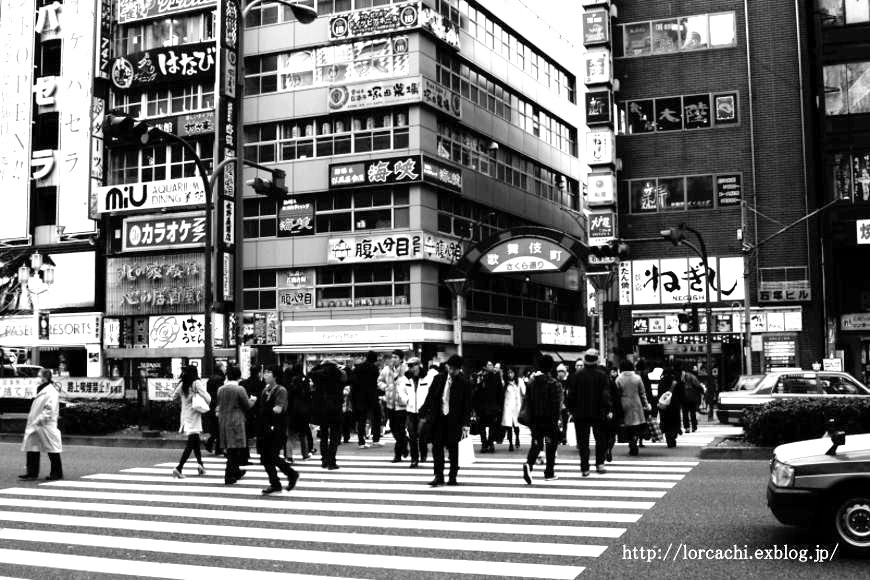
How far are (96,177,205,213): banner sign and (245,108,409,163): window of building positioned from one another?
10.9 feet

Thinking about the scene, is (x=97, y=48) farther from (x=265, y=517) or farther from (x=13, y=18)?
(x=265, y=517)

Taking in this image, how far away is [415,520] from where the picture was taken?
9.98m

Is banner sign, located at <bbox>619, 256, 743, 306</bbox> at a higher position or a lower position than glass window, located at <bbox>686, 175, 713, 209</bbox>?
lower

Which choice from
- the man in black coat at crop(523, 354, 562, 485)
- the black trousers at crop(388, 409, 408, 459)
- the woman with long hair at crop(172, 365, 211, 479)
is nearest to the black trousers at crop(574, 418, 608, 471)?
the man in black coat at crop(523, 354, 562, 485)

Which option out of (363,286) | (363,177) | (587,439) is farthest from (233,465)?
(363,177)

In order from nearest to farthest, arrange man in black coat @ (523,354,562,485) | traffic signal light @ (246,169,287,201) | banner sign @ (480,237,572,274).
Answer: man in black coat @ (523,354,562,485), traffic signal light @ (246,169,287,201), banner sign @ (480,237,572,274)

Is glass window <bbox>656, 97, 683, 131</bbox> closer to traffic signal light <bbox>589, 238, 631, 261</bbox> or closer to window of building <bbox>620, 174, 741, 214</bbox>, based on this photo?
window of building <bbox>620, 174, 741, 214</bbox>

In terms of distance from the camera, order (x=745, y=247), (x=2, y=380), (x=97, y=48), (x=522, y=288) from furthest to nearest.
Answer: (x=522, y=288) < (x=97, y=48) < (x=745, y=247) < (x=2, y=380)

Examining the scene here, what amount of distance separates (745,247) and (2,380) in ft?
82.7

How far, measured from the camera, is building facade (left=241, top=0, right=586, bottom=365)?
1551 inches

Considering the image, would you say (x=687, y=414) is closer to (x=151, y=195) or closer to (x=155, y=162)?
(x=151, y=195)

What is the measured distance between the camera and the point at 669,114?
39719 millimetres

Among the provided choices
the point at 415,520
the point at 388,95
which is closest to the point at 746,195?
the point at 388,95

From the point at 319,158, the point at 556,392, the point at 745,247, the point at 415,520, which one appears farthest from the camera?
the point at 319,158
